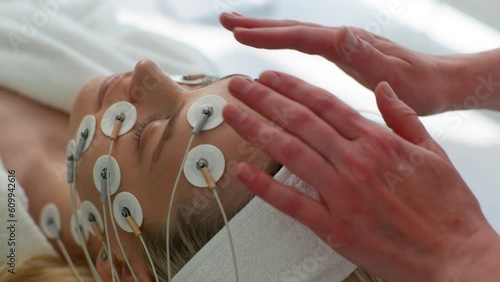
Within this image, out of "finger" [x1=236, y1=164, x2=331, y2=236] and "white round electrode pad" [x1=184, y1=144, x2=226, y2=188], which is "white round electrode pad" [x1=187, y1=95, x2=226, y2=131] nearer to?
"white round electrode pad" [x1=184, y1=144, x2=226, y2=188]

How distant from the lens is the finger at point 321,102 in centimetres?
83

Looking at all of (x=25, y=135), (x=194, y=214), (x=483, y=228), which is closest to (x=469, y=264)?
(x=483, y=228)

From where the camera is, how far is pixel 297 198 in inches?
31.9

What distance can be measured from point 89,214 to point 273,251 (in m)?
0.37

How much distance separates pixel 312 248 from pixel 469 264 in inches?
8.3

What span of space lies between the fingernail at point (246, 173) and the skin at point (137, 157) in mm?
143

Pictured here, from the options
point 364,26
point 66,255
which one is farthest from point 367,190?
point 364,26

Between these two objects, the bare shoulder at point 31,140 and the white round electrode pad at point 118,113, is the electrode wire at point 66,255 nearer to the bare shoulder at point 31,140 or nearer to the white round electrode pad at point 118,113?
the bare shoulder at point 31,140

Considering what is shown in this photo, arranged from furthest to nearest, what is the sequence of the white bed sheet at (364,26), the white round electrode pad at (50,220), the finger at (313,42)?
the white bed sheet at (364,26), the white round electrode pad at (50,220), the finger at (313,42)

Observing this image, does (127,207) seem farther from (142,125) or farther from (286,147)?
(286,147)

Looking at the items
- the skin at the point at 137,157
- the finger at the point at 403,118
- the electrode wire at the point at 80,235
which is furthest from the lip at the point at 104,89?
the finger at the point at 403,118

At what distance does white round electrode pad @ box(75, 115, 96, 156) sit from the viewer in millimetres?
1120

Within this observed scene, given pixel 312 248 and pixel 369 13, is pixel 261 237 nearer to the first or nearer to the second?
pixel 312 248

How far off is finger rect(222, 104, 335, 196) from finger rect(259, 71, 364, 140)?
0.05 m
